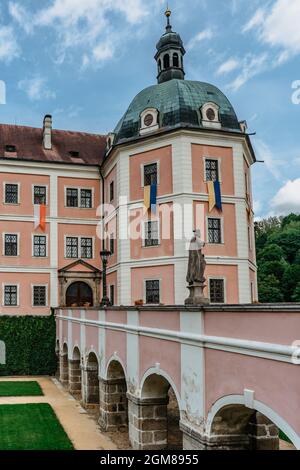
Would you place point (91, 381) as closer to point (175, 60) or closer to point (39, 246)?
point (39, 246)

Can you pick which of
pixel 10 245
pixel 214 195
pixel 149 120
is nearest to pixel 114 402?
pixel 214 195

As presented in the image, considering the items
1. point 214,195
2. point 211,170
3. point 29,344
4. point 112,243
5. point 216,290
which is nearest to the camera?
point 216,290

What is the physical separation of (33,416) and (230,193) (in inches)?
552

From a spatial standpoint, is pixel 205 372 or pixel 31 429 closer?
pixel 205 372

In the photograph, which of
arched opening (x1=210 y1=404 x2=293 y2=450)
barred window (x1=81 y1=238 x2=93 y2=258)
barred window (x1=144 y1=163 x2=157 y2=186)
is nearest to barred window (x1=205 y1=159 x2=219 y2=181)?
barred window (x1=144 y1=163 x2=157 y2=186)

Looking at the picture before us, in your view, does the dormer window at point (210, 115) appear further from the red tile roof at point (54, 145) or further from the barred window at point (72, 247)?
the barred window at point (72, 247)

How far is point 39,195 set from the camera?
101ft

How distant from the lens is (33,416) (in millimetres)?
18875

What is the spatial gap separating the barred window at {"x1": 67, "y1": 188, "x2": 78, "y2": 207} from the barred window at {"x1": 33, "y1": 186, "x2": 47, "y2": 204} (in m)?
1.46

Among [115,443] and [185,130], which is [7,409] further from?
[185,130]

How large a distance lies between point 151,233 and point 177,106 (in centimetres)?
672

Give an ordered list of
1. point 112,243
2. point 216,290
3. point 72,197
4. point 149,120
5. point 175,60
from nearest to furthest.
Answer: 1. point 216,290
2. point 149,120
3. point 112,243
4. point 175,60
5. point 72,197

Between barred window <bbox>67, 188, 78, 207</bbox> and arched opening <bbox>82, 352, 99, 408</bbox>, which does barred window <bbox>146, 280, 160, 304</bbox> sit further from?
barred window <bbox>67, 188, 78, 207</bbox>

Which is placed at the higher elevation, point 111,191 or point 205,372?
point 111,191
